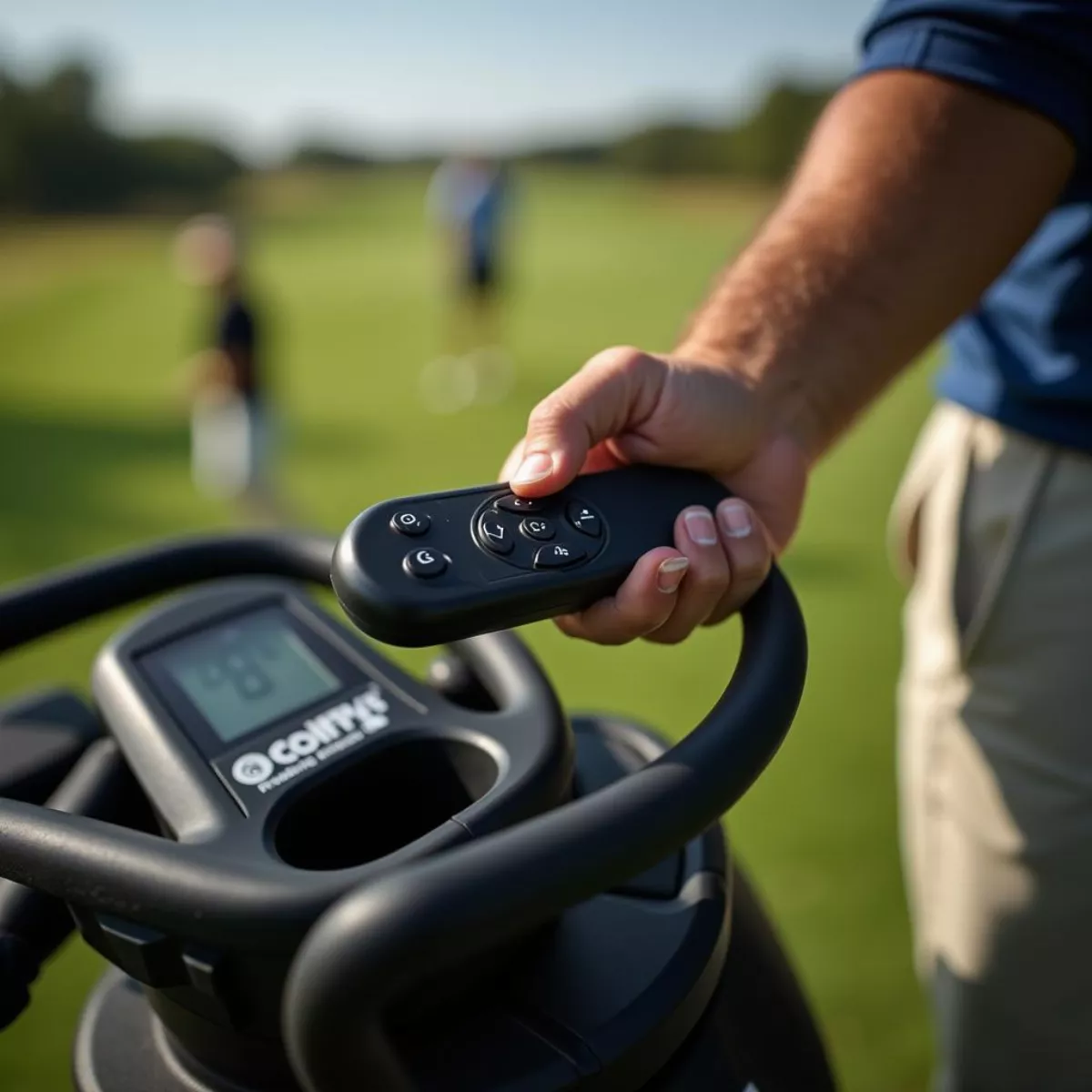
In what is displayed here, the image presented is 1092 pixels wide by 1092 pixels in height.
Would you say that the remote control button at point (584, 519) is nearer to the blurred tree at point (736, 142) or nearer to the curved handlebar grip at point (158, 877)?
the curved handlebar grip at point (158, 877)

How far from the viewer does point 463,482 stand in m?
5.44

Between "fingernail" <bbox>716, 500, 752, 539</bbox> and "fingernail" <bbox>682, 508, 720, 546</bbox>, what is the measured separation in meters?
0.01

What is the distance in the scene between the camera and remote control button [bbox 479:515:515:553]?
2.41 ft

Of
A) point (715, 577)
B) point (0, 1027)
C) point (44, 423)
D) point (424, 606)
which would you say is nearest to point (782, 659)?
point (715, 577)

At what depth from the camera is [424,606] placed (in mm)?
666

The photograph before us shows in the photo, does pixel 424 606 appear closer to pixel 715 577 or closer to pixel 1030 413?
pixel 715 577

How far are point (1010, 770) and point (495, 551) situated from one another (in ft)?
2.25

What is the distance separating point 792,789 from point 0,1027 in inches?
86.8

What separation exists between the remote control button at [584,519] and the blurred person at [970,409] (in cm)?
10

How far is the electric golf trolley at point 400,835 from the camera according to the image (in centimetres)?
52

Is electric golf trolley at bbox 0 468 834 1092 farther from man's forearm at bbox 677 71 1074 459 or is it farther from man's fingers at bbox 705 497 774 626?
man's forearm at bbox 677 71 1074 459

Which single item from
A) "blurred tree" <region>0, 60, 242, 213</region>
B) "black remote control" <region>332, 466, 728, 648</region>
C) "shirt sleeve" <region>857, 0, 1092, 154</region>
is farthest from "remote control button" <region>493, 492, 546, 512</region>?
"blurred tree" <region>0, 60, 242, 213</region>

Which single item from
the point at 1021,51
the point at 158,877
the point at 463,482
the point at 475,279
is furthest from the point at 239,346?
the point at 475,279

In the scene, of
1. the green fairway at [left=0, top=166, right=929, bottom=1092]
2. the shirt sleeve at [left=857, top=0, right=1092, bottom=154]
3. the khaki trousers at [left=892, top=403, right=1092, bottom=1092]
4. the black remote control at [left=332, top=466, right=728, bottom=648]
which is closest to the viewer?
the black remote control at [left=332, top=466, right=728, bottom=648]
